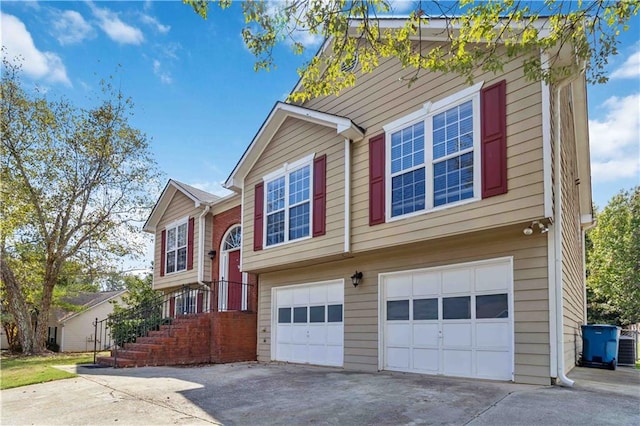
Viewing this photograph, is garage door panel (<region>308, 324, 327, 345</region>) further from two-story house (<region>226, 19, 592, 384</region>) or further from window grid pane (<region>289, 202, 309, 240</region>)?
window grid pane (<region>289, 202, 309, 240</region>)

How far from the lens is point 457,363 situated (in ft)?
29.2

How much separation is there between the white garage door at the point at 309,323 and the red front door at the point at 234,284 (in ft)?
6.91

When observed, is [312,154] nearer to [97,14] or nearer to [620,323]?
[97,14]

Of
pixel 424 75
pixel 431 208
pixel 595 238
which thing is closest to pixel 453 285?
pixel 431 208

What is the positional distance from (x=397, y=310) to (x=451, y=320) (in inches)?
55.4

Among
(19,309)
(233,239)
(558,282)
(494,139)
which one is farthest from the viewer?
(19,309)

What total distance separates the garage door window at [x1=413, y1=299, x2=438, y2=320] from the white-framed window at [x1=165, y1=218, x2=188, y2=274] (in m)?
10.8

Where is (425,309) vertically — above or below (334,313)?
above

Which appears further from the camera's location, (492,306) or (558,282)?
(492,306)

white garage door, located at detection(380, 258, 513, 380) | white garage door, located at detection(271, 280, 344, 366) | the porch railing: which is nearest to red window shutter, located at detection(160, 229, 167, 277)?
the porch railing

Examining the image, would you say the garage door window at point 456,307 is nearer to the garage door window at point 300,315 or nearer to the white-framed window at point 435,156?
the white-framed window at point 435,156

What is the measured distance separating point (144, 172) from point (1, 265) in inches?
259

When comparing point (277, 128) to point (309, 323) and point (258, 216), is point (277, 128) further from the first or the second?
point (309, 323)

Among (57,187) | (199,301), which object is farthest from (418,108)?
(57,187)
